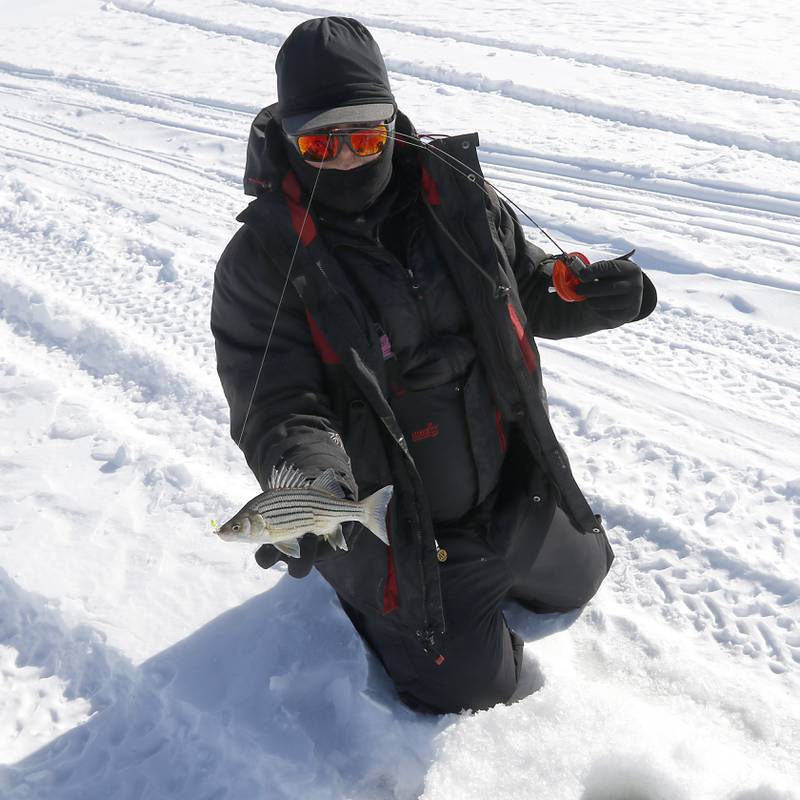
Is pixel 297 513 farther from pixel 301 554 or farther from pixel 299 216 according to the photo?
pixel 299 216

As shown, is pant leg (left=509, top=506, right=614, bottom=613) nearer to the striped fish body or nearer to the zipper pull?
the zipper pull

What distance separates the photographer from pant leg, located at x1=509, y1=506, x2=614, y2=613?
3.11m

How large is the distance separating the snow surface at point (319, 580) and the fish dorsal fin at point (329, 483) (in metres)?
0.99

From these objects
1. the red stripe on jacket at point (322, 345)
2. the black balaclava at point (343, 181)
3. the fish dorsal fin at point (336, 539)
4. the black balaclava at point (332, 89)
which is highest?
the black balaclava at point (332, 89)

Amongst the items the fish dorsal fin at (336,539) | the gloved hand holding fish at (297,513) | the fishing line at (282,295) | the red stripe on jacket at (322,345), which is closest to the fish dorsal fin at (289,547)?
the gloved hand holding fish at (297,513)

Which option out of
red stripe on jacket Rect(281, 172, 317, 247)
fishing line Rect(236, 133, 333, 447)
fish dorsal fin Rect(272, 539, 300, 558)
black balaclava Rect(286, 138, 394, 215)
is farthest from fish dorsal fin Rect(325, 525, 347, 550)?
black balaclava Rect(286, 138, 394, 215)

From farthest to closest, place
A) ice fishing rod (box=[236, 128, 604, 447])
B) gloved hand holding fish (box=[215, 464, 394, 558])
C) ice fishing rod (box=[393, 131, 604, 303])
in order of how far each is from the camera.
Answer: ice fishing rod (box=[393, 131, 604, 303])
ice fishing rod (box=[236, 128, 604, 447])
gloved hand holding fish (box=[215, 464, 394, 558])

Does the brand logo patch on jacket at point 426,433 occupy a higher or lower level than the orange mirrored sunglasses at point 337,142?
lower

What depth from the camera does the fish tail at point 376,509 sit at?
2299 mm

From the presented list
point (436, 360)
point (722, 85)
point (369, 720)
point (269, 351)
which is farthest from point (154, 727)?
point (722, 85)

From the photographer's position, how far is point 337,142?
2535 mm

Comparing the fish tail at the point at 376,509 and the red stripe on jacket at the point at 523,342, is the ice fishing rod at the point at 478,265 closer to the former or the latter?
the red stripe on jacket at the point at 523,342

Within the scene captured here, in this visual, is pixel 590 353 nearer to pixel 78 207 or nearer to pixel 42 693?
pixel 42 693

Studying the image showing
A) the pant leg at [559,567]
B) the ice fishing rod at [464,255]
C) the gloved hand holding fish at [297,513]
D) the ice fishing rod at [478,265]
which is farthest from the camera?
the pant leg at [559,567]
